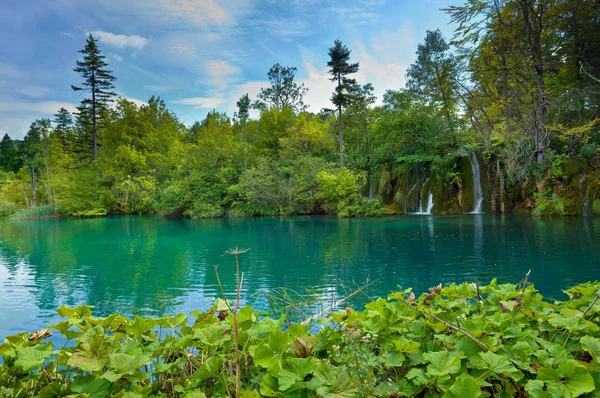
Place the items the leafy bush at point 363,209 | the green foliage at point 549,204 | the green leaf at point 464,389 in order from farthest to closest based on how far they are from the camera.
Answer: the leafy bush at point 363,209 → the green foliage at point 549,204 → the green leaf at point 464,389

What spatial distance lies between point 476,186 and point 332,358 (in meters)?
25.3

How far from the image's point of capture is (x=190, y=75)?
156 ft

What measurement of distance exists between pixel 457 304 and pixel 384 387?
0.81 m

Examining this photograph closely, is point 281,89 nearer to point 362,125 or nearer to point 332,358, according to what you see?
point 362,125

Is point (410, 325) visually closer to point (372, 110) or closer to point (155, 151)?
point (372, 110)

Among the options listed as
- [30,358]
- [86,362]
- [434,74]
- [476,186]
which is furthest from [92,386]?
[434,74]

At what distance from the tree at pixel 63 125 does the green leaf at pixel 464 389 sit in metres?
56.9

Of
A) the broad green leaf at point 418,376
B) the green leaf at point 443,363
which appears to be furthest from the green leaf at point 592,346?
the broad green leaf at point 418,376

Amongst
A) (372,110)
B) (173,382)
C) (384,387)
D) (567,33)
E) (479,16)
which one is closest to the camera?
(384,387)

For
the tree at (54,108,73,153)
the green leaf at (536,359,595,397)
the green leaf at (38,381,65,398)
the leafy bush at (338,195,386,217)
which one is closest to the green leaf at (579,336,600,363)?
the green leaf at (536,359,595,397)

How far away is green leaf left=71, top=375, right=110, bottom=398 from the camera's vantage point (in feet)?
4.10

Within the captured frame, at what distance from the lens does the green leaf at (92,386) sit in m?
1.25

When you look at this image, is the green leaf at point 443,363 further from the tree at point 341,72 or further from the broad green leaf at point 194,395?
the tree at point 341,72

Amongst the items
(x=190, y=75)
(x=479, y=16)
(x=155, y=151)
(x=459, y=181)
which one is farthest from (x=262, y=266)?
(x=190, y=75)
